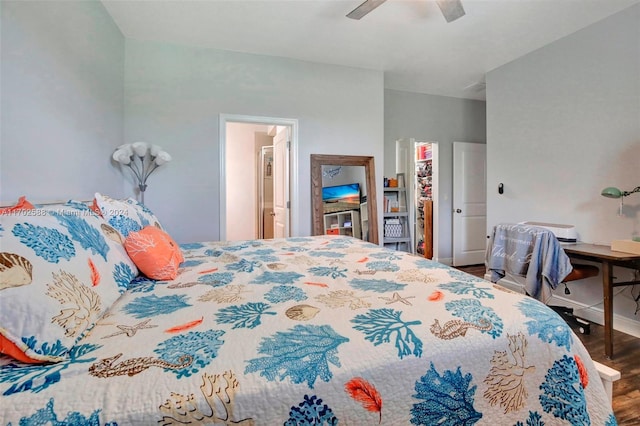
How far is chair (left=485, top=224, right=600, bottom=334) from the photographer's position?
229 centimetres

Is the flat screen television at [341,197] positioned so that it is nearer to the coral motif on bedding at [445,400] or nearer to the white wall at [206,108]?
the white wall at [206,108]

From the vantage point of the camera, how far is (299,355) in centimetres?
72

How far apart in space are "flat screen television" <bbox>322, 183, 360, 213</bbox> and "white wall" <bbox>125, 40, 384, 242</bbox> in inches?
10.7

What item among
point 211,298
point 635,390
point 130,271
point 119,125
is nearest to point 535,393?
point 211,298

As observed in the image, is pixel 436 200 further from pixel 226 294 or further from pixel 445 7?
pixel 226 294

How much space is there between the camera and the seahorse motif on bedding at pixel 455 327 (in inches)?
32.6

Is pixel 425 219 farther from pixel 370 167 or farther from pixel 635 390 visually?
pixel 635 390

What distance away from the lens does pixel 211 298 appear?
1.09 m

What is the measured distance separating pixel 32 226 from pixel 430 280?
1.35 metres

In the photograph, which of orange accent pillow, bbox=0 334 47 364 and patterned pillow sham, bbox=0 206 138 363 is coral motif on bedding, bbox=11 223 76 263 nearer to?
patterned pillow sham, bbox=0 206 138 363

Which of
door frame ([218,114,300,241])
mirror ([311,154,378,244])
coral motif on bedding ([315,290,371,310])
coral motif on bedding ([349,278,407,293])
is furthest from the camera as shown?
mirror ([311,154,378,244])

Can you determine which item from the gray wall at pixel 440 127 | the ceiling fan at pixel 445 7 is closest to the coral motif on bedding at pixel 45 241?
the ceiling fan at pixel 445 7

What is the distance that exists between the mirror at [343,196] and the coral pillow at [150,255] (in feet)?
7.47

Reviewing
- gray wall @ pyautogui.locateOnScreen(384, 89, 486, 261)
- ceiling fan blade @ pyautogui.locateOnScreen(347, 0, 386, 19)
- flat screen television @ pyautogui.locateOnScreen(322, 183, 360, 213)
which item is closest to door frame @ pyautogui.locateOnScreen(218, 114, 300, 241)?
flat screen television @ pyautogui.locateOnScreen(322, 183, 360, 213)
